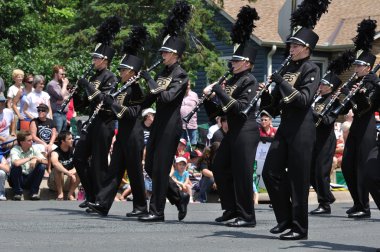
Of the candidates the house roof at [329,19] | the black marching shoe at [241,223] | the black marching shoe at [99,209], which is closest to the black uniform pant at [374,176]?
the black marching shoe at [241,223]

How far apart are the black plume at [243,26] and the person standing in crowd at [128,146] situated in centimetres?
138

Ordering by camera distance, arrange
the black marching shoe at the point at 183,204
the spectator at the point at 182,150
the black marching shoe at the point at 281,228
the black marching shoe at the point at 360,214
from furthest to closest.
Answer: the spectator at the point at 182,150 < the black marching shoe at the point at 360,214 < the black marching shoe at the point at 183,204 < the black marching shoe at the point at 281,228

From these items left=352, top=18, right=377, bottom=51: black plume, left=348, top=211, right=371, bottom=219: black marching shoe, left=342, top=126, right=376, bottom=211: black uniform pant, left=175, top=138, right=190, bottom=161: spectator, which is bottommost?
left=348, top=211, right=371, bottom=219: black marching shoe

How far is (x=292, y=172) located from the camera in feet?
33.9

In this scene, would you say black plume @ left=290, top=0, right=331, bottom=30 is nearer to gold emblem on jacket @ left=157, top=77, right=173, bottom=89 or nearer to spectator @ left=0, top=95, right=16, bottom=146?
gold emblem on jacket @ left=157, top=77, right=173, bottom=89

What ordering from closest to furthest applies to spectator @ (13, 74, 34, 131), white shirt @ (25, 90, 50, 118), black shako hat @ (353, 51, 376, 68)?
black shako hat @ (353, 51, 376, 68) → spectator @ (13, 74, 34, 131) → white shirt @ (25, 90, 50, 118)

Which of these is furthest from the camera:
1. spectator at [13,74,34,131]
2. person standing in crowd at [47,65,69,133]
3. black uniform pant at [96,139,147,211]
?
person standing in crowd at [47,65,69,133]

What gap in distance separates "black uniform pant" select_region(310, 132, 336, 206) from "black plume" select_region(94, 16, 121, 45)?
3.23 metres

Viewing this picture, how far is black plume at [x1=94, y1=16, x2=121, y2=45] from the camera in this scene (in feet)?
44.8

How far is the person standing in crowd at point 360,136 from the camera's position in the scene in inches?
517

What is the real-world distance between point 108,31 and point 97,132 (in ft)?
4.92

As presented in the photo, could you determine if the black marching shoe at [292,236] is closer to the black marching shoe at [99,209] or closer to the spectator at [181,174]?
the black marching shoe at [99,209]

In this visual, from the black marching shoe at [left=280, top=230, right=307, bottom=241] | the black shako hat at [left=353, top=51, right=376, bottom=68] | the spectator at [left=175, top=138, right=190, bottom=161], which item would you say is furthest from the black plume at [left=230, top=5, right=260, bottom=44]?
the spectator at [left=175, top=138, right=190, bottom=161]

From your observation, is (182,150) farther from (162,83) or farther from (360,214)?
(162,83)
